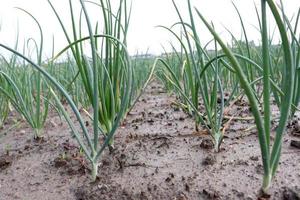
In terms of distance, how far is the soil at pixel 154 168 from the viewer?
938 millimetres

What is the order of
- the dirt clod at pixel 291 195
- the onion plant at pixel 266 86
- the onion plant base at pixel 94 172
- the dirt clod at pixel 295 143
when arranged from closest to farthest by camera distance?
the onion plant at pixel 266 86 → the dirt clod at pixel 291 195 → the onion plant base at pixel 94 172 → the dirt clod at pixel 295 143

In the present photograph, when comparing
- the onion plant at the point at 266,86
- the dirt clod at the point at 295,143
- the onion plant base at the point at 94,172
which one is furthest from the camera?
the dirt clod at the point at 295,143

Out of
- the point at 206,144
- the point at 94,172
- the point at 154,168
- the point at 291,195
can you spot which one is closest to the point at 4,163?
the point at 94,172

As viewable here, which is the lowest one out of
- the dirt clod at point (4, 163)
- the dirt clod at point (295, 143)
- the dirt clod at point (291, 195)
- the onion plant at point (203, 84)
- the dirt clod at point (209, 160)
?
the dirt clod at point (4, 163)

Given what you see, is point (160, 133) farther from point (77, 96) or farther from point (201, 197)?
point (77, 96)

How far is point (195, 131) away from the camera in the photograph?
1.45 m

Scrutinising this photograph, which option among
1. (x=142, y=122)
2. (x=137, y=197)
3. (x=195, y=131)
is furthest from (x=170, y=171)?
(x=142, y=122)

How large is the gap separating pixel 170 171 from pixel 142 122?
691 mm

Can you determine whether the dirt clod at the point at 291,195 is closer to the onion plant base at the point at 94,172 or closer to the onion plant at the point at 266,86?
the onion plant at the point at 266,86

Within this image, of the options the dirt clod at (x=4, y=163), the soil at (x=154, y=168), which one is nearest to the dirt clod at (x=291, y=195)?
the soil at (x=154, y=168)

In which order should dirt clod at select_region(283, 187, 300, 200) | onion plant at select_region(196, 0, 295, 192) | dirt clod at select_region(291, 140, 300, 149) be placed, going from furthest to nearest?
dirt clod at select_region(291, 140, 300, 149) → dirt clod at select_region(283, 187, 300, 200) → onion plant at select_region(196, 0, 295, 192)

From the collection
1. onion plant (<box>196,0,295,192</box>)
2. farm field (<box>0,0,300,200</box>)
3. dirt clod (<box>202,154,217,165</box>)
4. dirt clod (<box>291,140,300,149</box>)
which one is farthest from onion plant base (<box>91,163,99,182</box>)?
dirt clod (<box>291,140,300,149</box>)

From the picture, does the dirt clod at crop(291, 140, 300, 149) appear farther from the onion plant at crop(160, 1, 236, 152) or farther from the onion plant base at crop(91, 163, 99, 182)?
the onion plant base at crop(91, 163, 99, 182)

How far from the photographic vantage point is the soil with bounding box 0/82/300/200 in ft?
3.08
